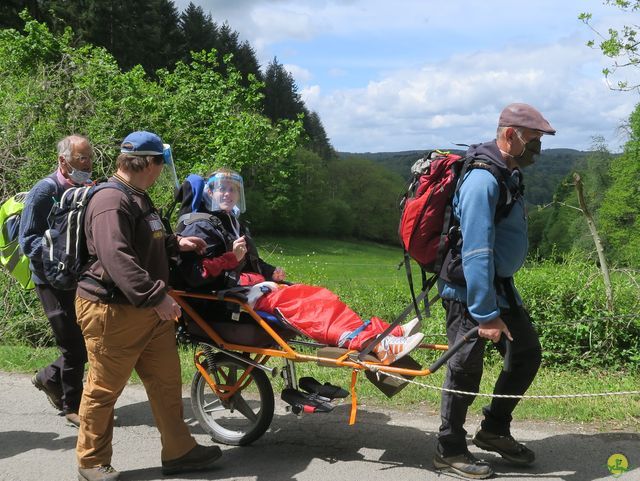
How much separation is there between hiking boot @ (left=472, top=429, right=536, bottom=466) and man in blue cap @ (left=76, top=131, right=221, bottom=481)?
1.75 metres

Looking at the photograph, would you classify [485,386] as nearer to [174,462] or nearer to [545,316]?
[545,316]

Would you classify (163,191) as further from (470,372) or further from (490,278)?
(490,278)

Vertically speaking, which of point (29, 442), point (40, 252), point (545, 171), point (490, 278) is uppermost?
point (545, 171)

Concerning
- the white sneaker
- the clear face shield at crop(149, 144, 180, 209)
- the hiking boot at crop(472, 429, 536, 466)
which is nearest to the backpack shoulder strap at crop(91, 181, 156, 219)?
the white sneaker

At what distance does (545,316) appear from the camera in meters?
7.02

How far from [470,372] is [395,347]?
48 centimetres

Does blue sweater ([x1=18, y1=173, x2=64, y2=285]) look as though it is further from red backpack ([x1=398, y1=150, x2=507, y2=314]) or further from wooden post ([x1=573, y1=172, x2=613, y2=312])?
wooden post ([x1=573, y1=172, x2=613, y2=312])

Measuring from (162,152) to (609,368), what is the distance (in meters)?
4.76

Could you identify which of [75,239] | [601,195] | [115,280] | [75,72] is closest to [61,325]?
[75,239]

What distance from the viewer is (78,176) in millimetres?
4992

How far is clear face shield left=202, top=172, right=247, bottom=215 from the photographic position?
4.77m

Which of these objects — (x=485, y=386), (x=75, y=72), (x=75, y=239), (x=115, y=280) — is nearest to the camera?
(x=115, y=280)

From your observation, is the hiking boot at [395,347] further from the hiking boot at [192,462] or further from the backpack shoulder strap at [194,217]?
the backpack shoulder strap at [194,217]

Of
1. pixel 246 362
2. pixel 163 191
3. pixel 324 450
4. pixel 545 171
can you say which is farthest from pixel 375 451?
pixel 545 171
